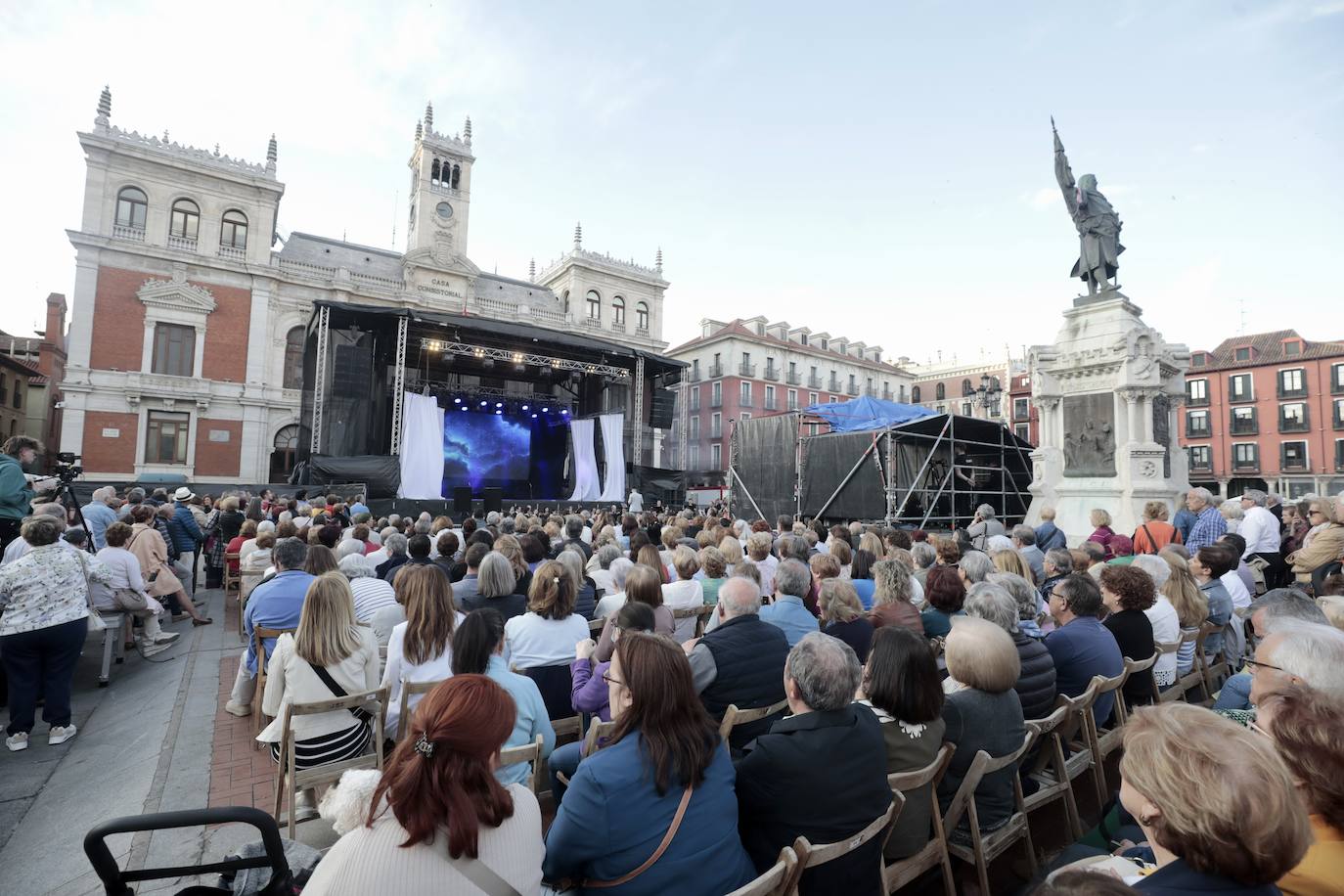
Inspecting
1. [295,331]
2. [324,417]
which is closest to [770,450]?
[324,417]

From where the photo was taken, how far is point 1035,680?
2.69 metres

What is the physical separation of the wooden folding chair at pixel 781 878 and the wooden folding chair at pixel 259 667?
3284 mm

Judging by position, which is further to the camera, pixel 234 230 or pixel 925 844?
pixel 234 230

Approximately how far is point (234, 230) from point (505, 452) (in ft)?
48.4

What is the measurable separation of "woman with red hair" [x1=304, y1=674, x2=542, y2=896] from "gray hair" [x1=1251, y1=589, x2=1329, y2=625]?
11.9ft

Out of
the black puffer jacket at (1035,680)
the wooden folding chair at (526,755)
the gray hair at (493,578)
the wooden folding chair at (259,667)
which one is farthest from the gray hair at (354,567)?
the black puffer jacket at (1035,680)

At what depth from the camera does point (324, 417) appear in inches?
570

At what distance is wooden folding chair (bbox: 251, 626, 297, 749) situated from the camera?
3715 mm

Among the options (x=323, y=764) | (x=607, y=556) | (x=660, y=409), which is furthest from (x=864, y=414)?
(x=323, y=764)

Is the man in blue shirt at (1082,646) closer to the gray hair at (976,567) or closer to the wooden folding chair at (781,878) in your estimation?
the gray hair at (976,567)

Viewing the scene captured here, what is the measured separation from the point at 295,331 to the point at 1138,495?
1120 inches

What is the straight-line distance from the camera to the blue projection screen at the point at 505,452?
20.4 m

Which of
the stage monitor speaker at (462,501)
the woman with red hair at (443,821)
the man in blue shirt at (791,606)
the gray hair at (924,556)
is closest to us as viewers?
the woman with red hair at (443,821)

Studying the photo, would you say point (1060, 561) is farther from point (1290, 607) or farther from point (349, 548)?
point (349, 548)
